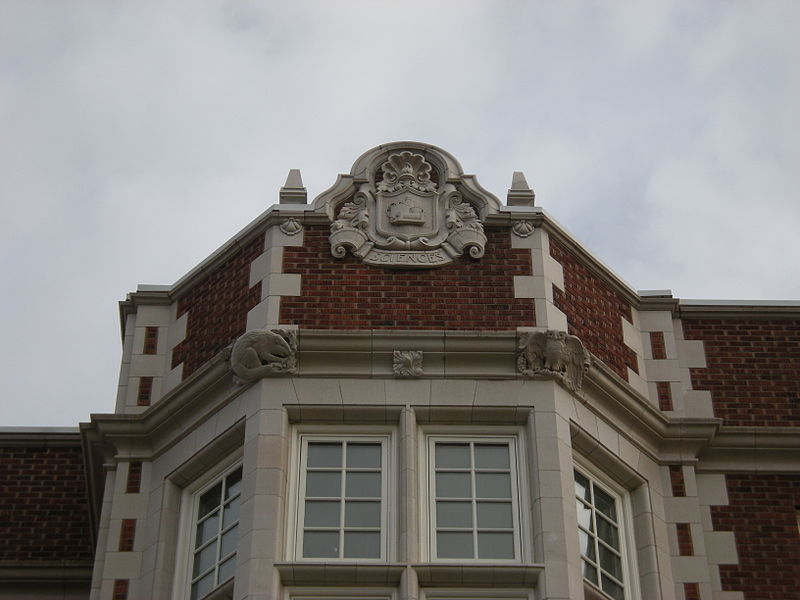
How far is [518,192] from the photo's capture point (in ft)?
64.7

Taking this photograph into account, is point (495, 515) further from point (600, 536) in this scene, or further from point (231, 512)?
point (231, 512)

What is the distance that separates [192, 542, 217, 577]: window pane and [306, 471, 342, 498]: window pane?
1.09 metres

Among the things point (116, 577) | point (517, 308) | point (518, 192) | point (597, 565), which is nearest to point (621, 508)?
point (597, 565)

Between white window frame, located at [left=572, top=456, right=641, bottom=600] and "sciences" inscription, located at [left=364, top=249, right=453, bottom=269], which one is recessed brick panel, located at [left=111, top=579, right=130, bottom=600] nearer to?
"sciences" inscription, located at [left=364, top=249, right=453, bottom=269]

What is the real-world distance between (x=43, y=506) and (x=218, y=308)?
3880mm

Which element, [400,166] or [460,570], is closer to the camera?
[460,570]

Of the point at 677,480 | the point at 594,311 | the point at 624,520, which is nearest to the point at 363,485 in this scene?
the point at 624,520

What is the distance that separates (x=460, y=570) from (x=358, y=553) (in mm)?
975

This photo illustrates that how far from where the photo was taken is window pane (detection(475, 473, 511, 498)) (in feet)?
55.9

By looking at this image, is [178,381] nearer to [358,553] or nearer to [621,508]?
[358,553]

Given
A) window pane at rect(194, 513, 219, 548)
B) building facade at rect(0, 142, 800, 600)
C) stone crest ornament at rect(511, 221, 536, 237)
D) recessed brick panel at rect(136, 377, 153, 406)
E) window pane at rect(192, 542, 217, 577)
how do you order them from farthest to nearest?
stone crest ornament at rect(511, 221, 536, 237) < recessed brick panel at rect(136, 377, 153, 406) < window pane at rect(194, 513, 219, 548) < window pane at rect(192, 542, 217, 577) < building facade at rect(0, 142, 800, 600)

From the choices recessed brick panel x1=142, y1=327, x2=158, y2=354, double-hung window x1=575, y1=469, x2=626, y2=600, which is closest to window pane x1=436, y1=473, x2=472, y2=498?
double-hung window x1=575, y1=469, x2=626, y2=600

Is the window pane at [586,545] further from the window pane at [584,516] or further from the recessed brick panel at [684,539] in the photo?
the recessed brick panel at [684,539]

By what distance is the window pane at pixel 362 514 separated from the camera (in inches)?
659
